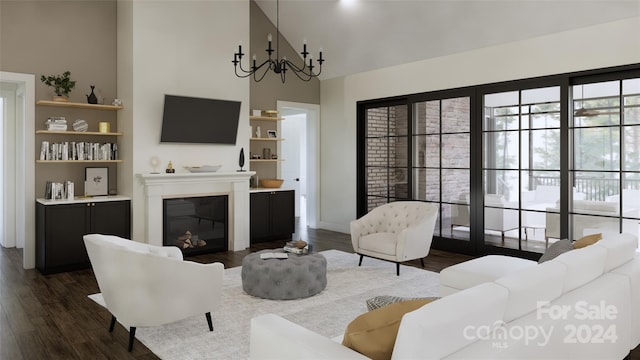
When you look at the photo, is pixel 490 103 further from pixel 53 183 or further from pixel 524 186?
pixel 53 183

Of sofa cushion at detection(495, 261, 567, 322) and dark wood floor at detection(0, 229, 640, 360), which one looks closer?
sofa cushion at detection(495, 261, 567, 322)

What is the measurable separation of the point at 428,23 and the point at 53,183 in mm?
5179

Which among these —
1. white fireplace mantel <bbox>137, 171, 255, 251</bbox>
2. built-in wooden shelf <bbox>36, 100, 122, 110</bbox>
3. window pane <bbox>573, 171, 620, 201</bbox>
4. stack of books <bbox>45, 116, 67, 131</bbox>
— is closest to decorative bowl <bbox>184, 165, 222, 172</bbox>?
white fireplace mantel <bbox>137, 171, 255, 251</bbox>

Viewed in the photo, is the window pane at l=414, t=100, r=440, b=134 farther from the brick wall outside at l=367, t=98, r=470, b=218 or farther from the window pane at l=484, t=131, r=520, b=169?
the window pane at l=484, t=131, r=520, b=169

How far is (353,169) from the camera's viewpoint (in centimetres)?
801

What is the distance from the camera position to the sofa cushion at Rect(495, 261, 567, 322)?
1976 millimetres

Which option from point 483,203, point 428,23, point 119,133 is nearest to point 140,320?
point 119,133

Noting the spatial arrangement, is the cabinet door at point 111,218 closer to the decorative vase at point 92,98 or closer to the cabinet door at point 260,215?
the decorative vase at point 92,98

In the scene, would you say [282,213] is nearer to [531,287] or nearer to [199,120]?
[199,120]

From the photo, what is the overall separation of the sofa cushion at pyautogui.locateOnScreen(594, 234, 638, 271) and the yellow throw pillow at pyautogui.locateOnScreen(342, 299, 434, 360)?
1694 mm

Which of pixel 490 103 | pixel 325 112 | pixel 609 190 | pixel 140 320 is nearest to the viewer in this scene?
pixel 140 320

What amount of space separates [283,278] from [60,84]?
3.78 m

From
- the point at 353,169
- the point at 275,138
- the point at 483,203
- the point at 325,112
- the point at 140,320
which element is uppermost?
the point at 325,112

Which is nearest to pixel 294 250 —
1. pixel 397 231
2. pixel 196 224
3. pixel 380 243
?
pixel 380 243
